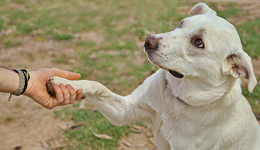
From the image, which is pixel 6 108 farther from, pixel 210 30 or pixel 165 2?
pixel 165 2

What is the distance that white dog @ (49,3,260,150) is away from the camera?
8.27 ft

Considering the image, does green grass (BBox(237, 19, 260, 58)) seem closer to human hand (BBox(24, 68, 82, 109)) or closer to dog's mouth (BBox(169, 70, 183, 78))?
dog's mouth (BBox(169, 70, 183, 78))

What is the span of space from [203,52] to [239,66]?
35 centimetres

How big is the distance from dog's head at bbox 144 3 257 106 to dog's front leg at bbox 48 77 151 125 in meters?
0.63

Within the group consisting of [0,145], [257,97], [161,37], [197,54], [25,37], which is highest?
[161,37]

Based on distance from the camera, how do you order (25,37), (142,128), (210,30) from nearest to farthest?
(210,30), (142,128), (25,37)

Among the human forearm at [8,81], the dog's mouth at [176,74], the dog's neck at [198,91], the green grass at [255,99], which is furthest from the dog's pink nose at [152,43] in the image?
the green grass at [255,99]

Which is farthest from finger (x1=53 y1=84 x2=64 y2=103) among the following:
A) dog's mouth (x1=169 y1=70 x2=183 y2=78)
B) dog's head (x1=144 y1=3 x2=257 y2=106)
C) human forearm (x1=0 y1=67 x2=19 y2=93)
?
dog's mouth (x1=169 y1=70 x2=183 y2=78)

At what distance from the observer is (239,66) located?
2529 mm

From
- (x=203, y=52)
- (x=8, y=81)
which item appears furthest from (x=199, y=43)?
(x=8, y=81)

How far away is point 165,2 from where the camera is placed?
28.3ft

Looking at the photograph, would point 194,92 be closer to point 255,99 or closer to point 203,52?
point 203,52

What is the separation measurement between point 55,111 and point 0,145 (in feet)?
3.01

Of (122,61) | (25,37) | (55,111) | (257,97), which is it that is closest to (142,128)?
(55,111)
